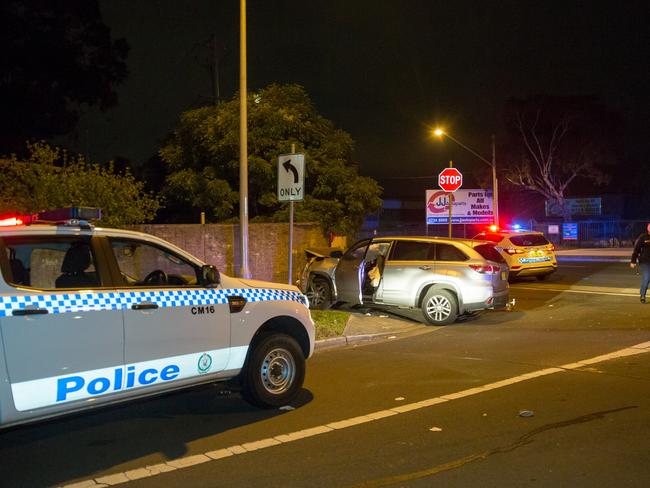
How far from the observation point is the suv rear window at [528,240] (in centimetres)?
1858

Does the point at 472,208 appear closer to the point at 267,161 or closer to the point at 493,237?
the point at 493,237

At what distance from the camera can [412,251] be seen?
12.3 meters

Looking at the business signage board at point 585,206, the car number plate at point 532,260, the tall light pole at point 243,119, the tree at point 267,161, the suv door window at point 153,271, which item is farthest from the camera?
the business signage board at point 585,206

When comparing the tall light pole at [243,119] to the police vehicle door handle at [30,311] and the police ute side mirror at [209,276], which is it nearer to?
the police ute side mirror at [209,276]

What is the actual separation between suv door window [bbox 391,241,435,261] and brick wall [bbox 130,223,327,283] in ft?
13.9

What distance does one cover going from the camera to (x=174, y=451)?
5398 millimetres

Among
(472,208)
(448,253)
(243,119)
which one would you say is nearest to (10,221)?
(243,119)

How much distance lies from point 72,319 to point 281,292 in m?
2.32

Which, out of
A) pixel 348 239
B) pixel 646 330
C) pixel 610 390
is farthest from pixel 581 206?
pixel 610 390

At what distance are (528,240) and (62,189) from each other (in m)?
12.6

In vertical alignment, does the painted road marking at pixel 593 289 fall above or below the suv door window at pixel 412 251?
below

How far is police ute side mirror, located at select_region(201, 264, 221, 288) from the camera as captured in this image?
5.98 metres

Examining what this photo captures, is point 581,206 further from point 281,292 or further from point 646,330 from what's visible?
point 281,292

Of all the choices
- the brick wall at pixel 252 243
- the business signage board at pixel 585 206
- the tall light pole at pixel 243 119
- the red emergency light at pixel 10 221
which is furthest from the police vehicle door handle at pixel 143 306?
the business signage board at pixel 585 206
